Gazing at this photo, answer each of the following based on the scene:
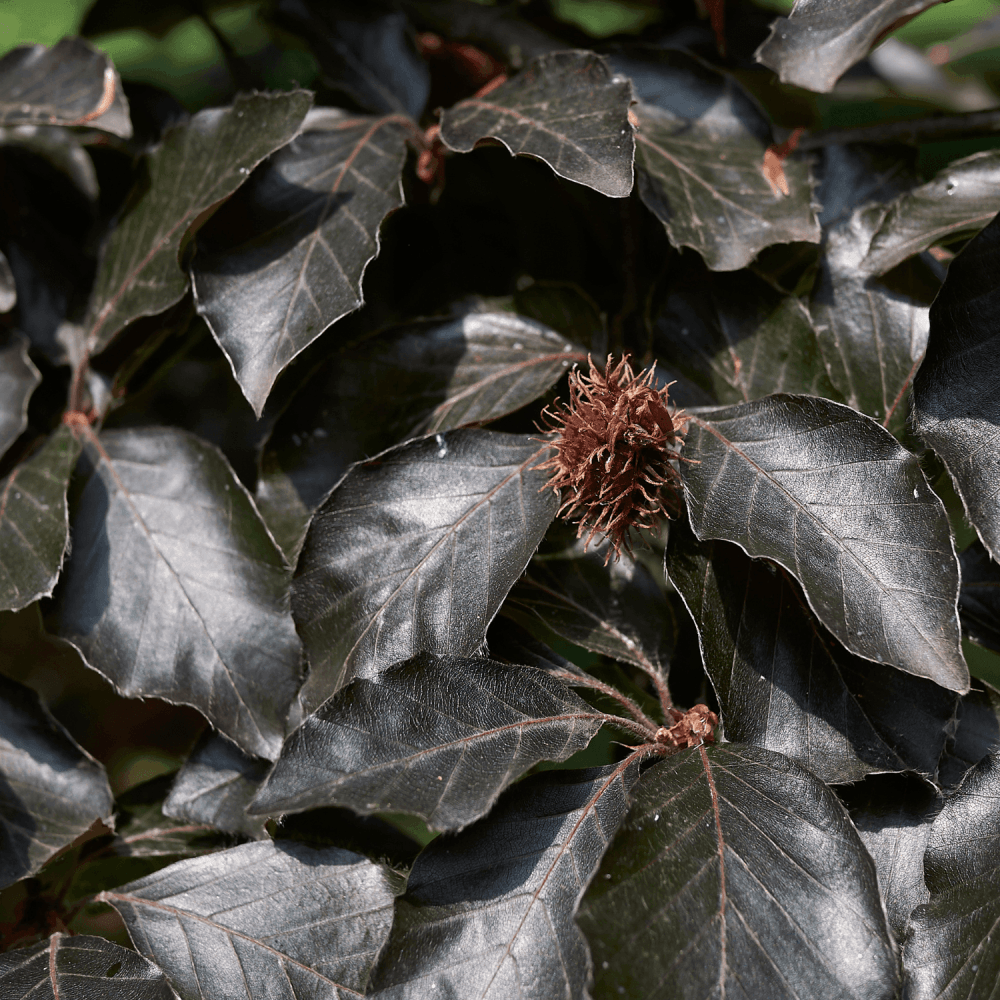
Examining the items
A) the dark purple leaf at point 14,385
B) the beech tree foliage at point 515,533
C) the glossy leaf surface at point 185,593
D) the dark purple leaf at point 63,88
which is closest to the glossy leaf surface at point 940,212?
the beech tree foliage at point 515,533

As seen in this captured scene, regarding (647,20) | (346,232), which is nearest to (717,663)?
(346,232)

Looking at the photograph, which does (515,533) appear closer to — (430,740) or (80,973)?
(430,740)

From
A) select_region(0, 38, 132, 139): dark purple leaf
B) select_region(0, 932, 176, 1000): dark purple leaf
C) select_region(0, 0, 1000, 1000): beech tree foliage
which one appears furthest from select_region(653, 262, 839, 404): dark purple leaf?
select_region(0, 932, 176, 1000): dark purple leaf

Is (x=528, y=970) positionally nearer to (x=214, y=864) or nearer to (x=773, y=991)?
(x=773, y=991)

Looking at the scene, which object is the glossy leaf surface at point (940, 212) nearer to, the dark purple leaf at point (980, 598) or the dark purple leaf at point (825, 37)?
the dark purple leaf at point (825, 37)

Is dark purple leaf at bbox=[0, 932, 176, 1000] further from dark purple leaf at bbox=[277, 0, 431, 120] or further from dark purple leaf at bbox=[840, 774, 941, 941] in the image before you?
dark purple leaf at bbox=[277, 0, 431, 120]
